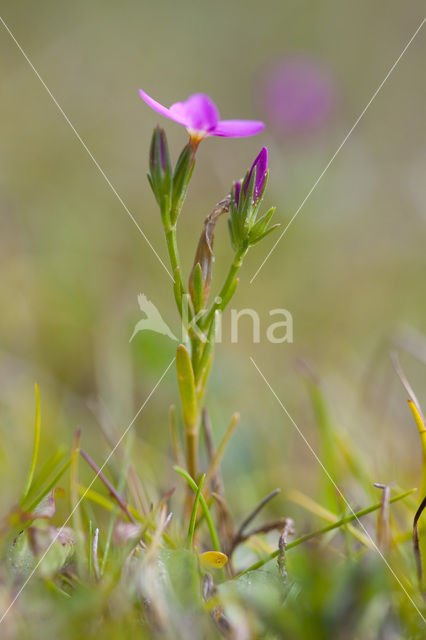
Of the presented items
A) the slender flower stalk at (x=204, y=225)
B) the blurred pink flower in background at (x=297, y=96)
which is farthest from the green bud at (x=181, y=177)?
the blurred pink flower in background at (x=297, y=96)

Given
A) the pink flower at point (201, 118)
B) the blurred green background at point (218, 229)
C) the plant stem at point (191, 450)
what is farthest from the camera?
the blurred green background at point (218, 229)

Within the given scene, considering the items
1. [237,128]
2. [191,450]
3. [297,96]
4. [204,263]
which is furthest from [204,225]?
[297,96]

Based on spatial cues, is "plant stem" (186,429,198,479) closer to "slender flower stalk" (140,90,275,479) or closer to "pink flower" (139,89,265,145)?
"slender flower stalk" (140,90,275,479)

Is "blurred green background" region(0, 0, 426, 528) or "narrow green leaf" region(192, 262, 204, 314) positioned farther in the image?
"blurred green background" region(0, 0, 426, 528)

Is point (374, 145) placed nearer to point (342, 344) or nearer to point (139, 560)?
point (342, 344)

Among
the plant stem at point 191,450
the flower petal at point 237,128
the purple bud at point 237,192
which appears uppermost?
the flower petal at point 237,128

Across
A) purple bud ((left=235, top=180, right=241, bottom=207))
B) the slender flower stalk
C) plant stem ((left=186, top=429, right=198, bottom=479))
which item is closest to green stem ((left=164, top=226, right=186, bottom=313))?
the slender flower stalk

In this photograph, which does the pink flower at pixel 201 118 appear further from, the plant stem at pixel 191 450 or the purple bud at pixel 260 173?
the plant stem at pixel 191 450
